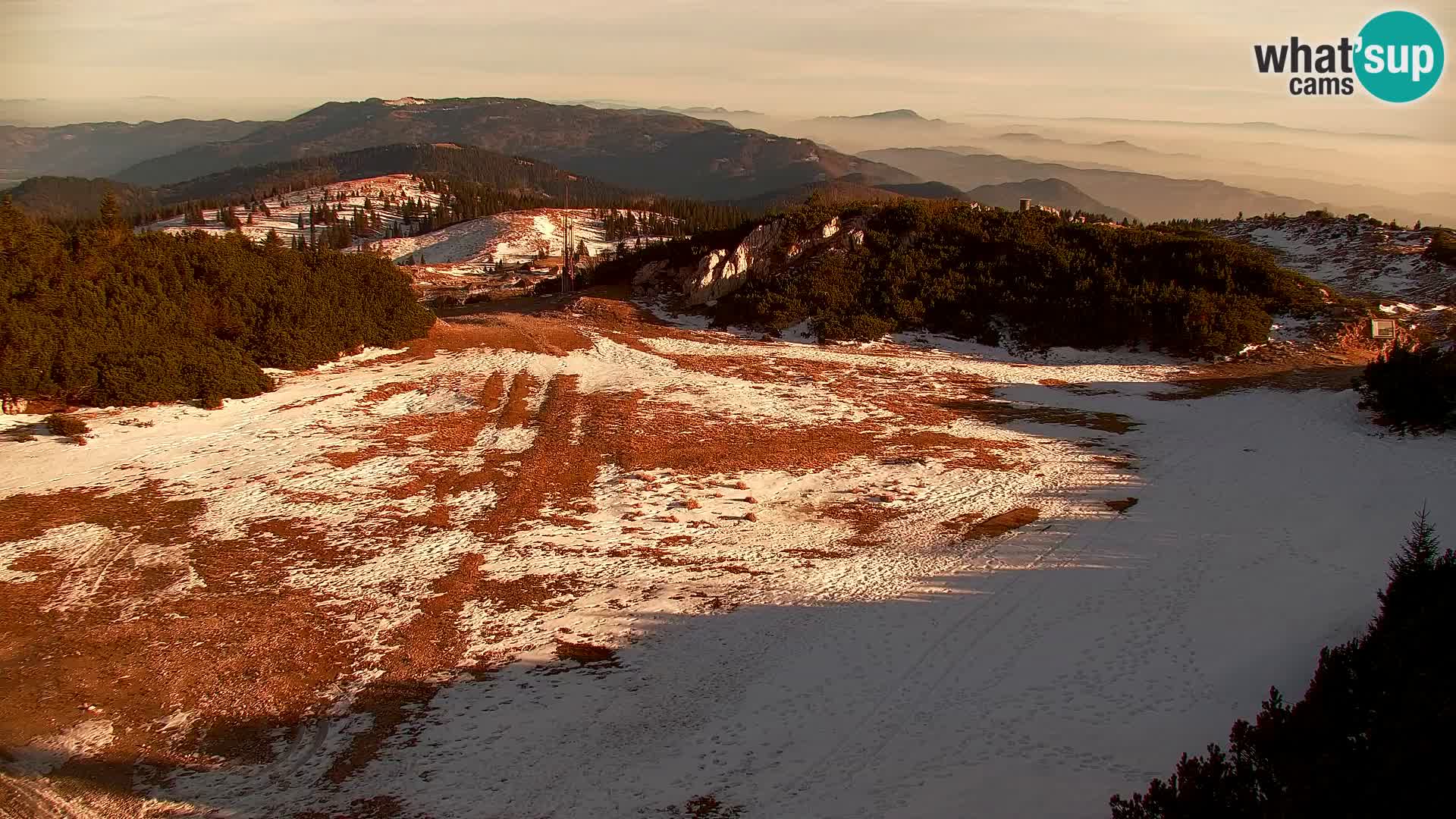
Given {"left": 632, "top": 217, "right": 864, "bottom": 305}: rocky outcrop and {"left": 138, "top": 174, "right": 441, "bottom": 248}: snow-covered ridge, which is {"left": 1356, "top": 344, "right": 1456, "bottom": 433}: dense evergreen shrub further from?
{"left": 138, "top": 174, "right": 441, "bottom": 248}: snow-covered ridge

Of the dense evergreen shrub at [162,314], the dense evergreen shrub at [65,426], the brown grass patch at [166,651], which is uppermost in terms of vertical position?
the dense evergreen shrub at [162,314]

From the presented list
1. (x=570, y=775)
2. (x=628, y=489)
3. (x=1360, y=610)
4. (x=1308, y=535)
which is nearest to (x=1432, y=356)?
(x=1308, y=535)

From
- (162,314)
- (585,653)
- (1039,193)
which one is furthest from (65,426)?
(1039,193)

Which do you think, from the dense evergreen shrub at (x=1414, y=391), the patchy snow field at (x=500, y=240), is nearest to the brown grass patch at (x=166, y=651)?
the dense evergreen shrub at (x=1414, y=391)

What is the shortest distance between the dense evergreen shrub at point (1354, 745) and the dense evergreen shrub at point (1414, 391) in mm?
11143

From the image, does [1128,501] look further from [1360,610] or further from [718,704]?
[718,704]

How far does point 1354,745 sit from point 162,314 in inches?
889

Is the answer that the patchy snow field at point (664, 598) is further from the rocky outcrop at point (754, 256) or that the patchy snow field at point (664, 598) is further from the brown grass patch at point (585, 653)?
the rocky outcrop at point (754, 256)

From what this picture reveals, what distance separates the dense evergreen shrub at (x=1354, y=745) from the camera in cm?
434

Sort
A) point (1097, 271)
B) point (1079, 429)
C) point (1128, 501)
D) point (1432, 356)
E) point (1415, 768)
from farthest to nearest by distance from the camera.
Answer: point (1097, 271) → point (1079, 429) → point (1432, 356) → point (1128, 501) → point (1415, 768)

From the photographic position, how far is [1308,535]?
11758 millimetres

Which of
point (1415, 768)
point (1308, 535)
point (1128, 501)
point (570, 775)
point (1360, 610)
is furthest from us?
point (1128, 501)

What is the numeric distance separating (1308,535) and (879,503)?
20.0ft

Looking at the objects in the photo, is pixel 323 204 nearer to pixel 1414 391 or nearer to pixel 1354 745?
pixel 1414 391
